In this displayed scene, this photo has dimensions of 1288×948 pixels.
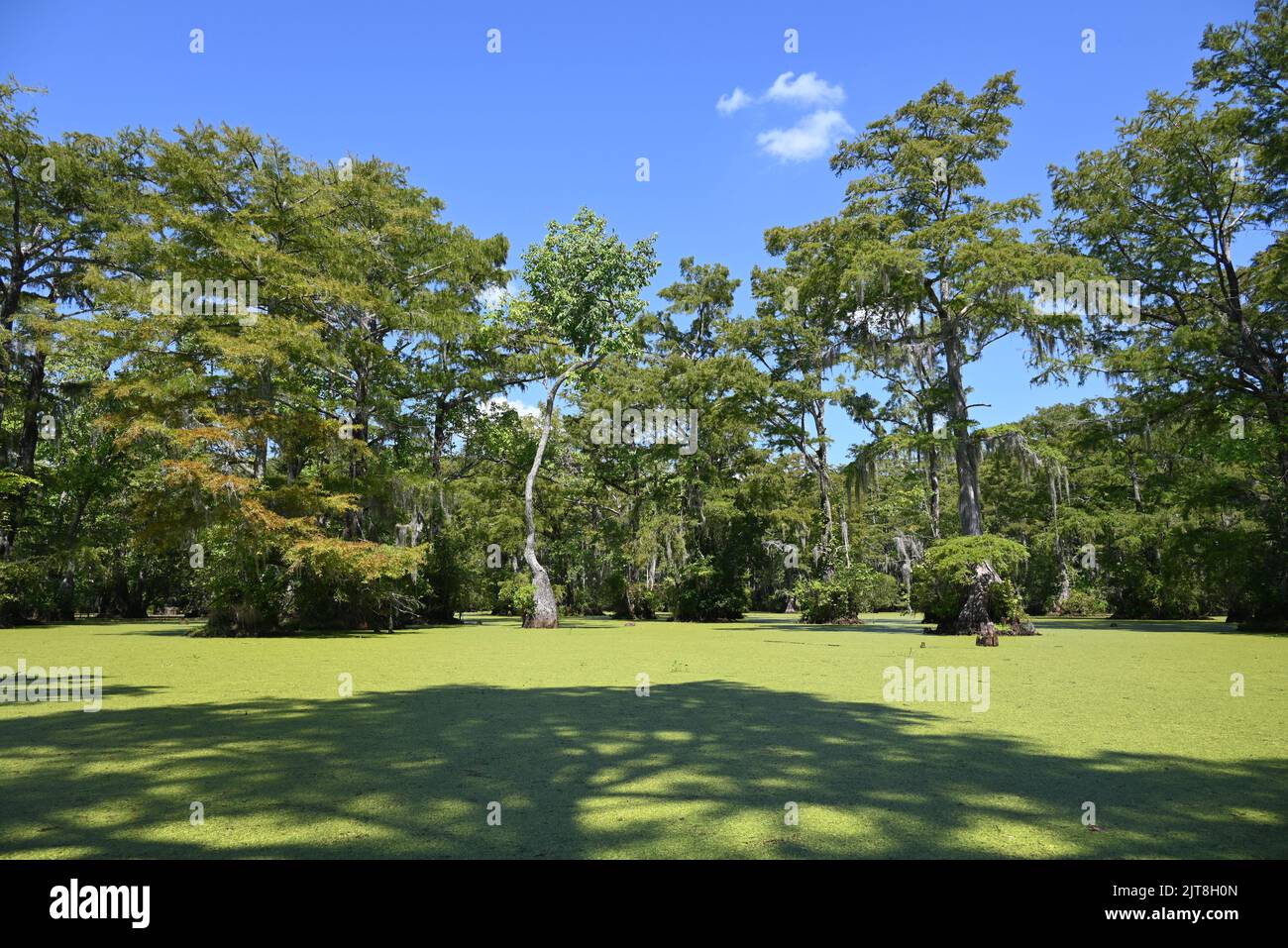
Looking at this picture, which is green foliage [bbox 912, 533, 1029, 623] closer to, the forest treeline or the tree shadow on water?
the forest treeline

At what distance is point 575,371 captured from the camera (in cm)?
2484

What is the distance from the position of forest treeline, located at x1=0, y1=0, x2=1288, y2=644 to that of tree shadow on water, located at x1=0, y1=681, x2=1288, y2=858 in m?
12.1

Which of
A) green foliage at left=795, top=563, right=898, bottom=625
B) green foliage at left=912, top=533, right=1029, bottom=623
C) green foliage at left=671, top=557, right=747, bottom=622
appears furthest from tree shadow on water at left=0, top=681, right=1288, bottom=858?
green foliage at left=671, top=557, right=747, bottom=622

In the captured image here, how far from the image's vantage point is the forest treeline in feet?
56.0

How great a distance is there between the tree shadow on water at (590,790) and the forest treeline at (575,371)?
12.1 m

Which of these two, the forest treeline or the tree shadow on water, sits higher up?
the forest treeline

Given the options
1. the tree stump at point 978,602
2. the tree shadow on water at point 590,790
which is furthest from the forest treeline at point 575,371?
the tree shadow on water at point 590,790

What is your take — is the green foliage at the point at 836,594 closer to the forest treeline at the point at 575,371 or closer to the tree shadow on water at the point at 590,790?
the forest treeline at the point at 575,371

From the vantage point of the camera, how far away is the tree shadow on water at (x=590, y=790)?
3.03 m

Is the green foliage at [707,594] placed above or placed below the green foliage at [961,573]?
below

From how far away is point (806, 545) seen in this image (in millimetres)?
29609

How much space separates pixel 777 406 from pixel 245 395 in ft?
57.9
